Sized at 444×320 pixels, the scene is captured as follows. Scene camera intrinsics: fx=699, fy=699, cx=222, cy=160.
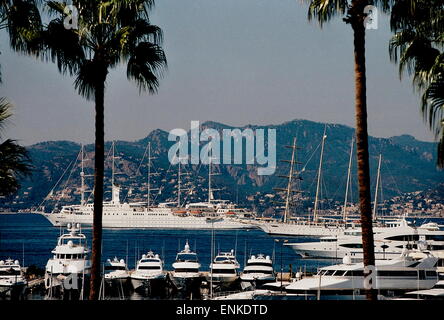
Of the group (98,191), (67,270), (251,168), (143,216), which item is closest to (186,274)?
(67,270)

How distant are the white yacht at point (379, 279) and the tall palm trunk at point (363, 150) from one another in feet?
47.9

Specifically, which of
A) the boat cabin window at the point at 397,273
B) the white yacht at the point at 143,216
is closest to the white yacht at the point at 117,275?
the boat cabin window at the point at 397,273

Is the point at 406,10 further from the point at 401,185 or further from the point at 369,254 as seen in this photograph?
the point at 401,185

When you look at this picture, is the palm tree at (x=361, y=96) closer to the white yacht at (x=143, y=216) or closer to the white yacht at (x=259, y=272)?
the white yacht at (x=259, y=272)

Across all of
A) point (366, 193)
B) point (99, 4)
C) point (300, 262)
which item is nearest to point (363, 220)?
point (366, 193)

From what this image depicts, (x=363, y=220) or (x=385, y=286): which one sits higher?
(x=363, y=220)

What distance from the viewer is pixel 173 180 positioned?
146 meters

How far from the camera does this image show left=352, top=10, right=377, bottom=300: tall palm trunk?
1297 cm

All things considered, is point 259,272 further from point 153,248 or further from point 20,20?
point 153,248

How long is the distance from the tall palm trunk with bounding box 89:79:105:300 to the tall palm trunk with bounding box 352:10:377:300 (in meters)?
5.11

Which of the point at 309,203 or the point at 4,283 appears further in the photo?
the point at 309,203

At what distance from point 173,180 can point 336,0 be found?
13294 centimetres

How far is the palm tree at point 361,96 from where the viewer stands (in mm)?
12992

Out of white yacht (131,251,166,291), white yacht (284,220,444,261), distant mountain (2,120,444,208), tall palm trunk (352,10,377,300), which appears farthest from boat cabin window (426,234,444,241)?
tall palm trunk (352,10,377,300)
